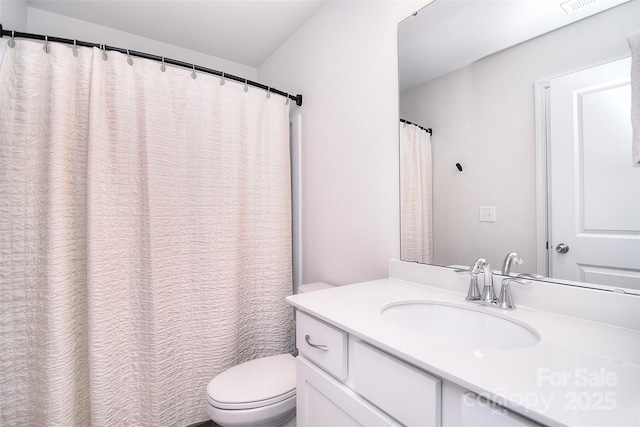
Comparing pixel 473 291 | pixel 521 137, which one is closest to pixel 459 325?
pixel 473 291

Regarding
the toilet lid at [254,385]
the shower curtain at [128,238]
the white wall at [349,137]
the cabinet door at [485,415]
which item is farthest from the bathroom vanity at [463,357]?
the shower curtain at [128,238]

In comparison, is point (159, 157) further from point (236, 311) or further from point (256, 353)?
point (256, 353)

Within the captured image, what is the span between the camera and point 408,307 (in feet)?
3.42

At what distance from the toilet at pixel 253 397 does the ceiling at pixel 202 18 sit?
6.78ft

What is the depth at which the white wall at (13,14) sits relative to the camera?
1.36 meters

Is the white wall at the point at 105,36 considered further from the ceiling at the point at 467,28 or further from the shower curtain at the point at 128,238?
the ceiling at the point at 467,28

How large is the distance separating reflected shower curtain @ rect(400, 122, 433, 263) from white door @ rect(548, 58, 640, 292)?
1.48 feet

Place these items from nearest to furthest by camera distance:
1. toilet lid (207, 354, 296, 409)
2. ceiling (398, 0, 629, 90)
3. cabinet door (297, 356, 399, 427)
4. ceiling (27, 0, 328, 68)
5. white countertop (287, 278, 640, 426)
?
white countertop (287, 278, 640, 426)
cabinet door (297, 356, 399, 427)
ceiling (398, 0, 629, 90)
toilet lid (207, 354, 296, 409)
ceiling (27, 0, 328, 68)

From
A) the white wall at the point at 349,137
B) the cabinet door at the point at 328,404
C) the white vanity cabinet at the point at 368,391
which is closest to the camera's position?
the white vanity cabinet at the point at 368,391

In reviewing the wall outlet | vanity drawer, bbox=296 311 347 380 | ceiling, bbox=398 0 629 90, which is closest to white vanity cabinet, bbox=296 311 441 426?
vanity drawer, bbox=296 311 347 380

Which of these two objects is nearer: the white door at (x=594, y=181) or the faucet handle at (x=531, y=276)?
the white door at (x=594, y=181)

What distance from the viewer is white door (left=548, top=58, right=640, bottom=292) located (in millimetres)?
782

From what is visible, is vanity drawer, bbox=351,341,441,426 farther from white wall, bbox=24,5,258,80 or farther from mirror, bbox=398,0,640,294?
white wall, bbox=24,5,258,80

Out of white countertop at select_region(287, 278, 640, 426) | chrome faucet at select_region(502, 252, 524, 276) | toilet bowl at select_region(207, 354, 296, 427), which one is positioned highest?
chrome faucet at select_region(502, 252, 524, 276)
